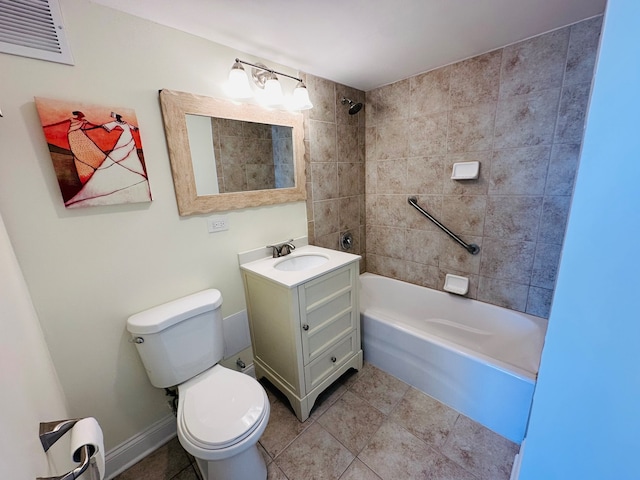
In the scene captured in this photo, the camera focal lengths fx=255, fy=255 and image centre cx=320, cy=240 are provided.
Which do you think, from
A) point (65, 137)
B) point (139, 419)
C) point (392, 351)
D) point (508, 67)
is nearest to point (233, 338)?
point (139, 419)

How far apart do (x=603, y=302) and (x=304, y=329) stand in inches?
48.5

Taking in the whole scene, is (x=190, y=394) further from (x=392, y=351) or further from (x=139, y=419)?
(x=392, y=351)

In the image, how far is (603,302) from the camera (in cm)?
46

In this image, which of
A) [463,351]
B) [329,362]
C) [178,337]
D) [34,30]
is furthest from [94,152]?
[463,351]

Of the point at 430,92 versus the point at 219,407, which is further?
the point at 430,92

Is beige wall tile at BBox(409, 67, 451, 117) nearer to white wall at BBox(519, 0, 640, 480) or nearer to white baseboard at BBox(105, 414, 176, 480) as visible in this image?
white wall at BBox(519, 0, 640, 480)

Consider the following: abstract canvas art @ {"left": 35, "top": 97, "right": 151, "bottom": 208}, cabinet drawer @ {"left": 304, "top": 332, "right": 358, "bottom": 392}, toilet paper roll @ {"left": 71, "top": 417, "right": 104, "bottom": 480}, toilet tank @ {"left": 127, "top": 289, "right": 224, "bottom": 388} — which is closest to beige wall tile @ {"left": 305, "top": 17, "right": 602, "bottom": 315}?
cabinet drawer @ {"left": 304, "top": 332, "right": 358, "bottom": 392}

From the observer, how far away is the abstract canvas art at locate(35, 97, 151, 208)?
3.33ft

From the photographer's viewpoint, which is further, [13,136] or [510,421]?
[510,421]

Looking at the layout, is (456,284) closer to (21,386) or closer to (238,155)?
(238,155)

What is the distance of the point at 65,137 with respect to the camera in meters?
1.03

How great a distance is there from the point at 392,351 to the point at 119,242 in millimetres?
1808

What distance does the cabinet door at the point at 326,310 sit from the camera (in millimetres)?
1466

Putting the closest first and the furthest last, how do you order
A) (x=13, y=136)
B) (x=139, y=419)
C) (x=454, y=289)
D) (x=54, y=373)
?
1. (x=13, y=136)
2. (x=54, y=373)
3. (x=139, y=419)
4. (x=454, y=289)
